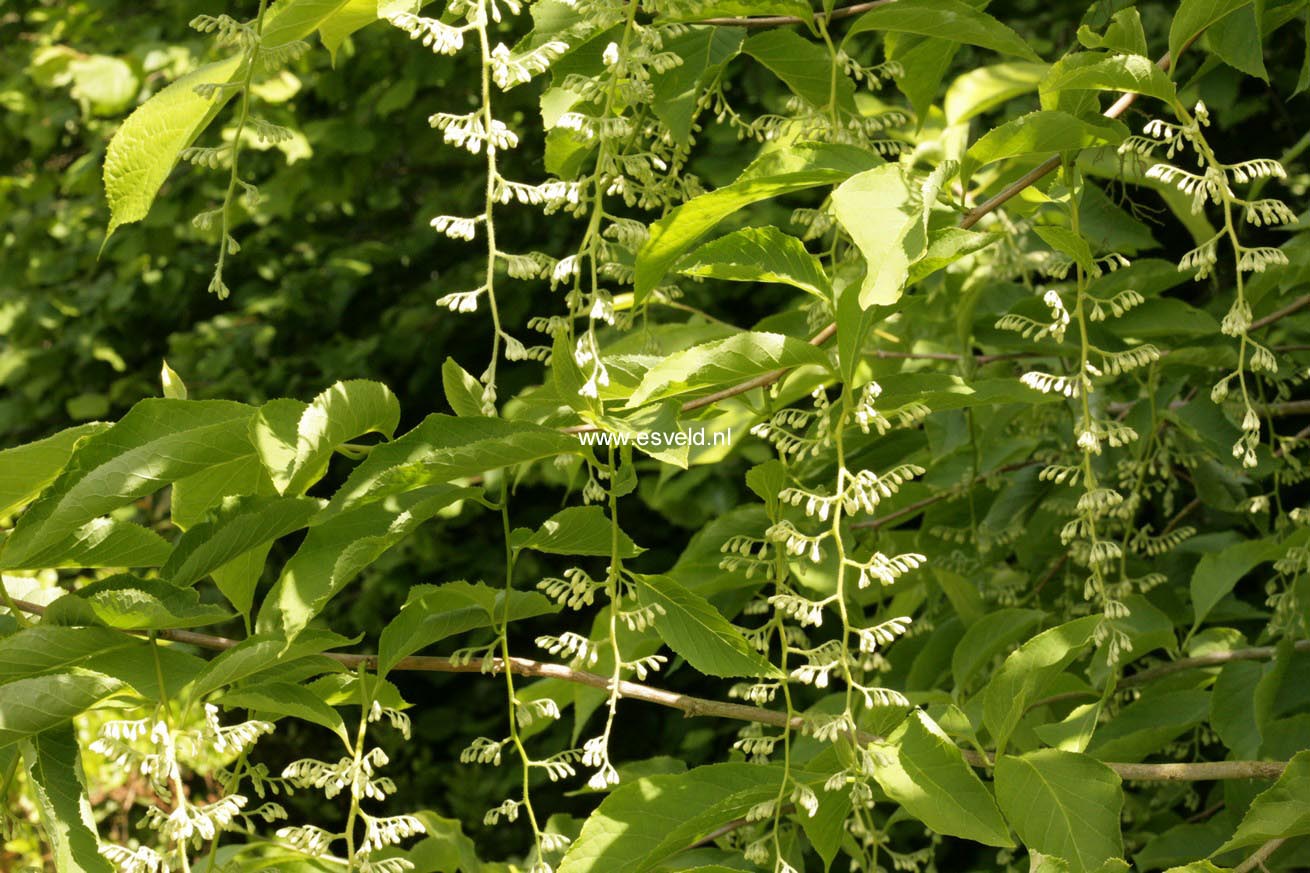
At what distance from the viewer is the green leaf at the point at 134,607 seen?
0.77 m

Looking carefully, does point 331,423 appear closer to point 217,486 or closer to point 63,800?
point 217,486

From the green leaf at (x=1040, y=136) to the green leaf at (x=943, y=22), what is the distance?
14 cm

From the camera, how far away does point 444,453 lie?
0.73 metres

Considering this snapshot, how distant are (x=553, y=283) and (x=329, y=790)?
375mm

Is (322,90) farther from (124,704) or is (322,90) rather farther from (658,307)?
(124,704)

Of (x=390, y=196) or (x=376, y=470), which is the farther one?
(x=390, y=196)

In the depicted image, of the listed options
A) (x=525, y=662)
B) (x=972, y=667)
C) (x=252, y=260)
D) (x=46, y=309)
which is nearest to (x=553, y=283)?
(x=525, y=662)

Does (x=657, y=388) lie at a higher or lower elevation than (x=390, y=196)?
higher

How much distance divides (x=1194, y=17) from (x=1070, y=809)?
→ 0.57 meters

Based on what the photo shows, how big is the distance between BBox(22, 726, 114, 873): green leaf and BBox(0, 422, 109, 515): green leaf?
168mm

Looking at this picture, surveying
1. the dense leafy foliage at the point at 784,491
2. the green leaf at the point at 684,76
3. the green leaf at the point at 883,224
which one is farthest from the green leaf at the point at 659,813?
the green leaf at the point at 684,76

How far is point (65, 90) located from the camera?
15.5ft

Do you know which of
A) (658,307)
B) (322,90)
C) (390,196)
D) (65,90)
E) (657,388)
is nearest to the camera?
(657,388)

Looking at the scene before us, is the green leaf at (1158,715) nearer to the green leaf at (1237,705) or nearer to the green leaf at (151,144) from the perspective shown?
the green leaf at (1237,705)
